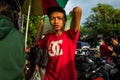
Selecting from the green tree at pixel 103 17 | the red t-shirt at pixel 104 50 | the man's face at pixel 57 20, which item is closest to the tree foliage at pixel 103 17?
the green tree at pixel 103 17

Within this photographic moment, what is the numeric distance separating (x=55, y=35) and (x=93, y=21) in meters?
95.3

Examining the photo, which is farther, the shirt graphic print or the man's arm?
the shirt graphic print

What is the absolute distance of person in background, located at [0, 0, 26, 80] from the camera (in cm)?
275

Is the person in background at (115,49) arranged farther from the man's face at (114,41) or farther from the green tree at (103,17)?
Answer: the green tree at (103,17)

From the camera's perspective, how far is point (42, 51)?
16.1 ft

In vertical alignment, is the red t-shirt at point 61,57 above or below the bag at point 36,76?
above

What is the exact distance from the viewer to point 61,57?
4.83 m

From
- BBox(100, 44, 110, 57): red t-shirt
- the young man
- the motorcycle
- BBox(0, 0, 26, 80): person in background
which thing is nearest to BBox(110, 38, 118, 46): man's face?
the motorcycle

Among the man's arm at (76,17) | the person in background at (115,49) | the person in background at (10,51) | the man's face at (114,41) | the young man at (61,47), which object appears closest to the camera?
the person in background at (10,51)

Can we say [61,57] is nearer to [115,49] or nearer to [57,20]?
[57,20]

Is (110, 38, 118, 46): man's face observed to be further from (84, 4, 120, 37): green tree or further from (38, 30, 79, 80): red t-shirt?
(84, 4, 120, 37): green tree

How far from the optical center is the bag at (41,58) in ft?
15.9

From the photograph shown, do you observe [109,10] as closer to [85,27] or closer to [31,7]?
[85,27]

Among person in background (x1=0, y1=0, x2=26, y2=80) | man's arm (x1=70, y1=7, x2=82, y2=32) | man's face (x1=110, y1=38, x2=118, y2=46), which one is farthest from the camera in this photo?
man's face (x1=110, y1=38, x2=118, y2=46)
